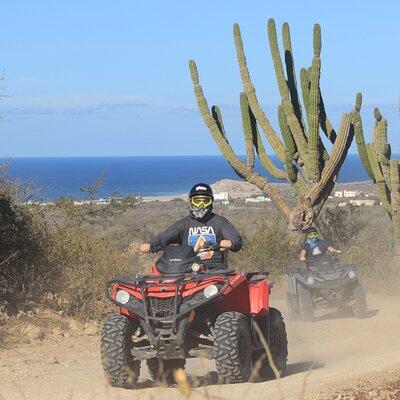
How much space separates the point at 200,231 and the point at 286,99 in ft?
39.6

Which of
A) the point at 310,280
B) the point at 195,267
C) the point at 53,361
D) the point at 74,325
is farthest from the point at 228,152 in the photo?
the point at 195,267

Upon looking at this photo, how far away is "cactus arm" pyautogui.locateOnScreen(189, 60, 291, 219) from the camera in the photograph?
21250 mm

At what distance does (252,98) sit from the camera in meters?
21.4

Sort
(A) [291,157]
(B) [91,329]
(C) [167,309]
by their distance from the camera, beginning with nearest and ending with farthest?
1. (C) [167,309]
2. (B) [91,329]
3. (A) [291,157]

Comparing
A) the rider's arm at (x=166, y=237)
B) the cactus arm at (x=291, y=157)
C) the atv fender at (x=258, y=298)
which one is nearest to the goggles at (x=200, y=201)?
the rider's arm at (x=166, y=237)

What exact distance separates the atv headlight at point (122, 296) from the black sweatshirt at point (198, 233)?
81cm

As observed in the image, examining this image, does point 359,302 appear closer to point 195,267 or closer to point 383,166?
point 383,166

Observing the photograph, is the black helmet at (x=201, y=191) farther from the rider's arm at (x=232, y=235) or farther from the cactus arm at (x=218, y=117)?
the cactus arm at (x=218, y=117)

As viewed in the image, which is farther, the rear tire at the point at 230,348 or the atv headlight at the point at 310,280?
the atv headlight at the point at 310,280

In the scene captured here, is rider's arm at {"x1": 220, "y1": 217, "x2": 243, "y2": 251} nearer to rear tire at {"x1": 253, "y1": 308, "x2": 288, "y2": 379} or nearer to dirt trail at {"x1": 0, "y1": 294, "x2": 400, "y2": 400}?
rear tire at {"x1": 253, "y1": 308, "x2": 288, "y2": 379}

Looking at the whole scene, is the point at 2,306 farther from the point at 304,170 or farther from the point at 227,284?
the point at 304,170

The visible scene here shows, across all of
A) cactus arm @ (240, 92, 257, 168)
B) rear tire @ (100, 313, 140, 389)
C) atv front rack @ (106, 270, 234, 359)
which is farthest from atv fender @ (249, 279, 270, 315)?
cactus arm @ (240, 92, 257, 168)

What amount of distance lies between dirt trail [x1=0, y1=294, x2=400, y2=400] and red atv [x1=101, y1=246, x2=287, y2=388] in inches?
9.8

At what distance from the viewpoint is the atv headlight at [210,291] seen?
26.5 ft
